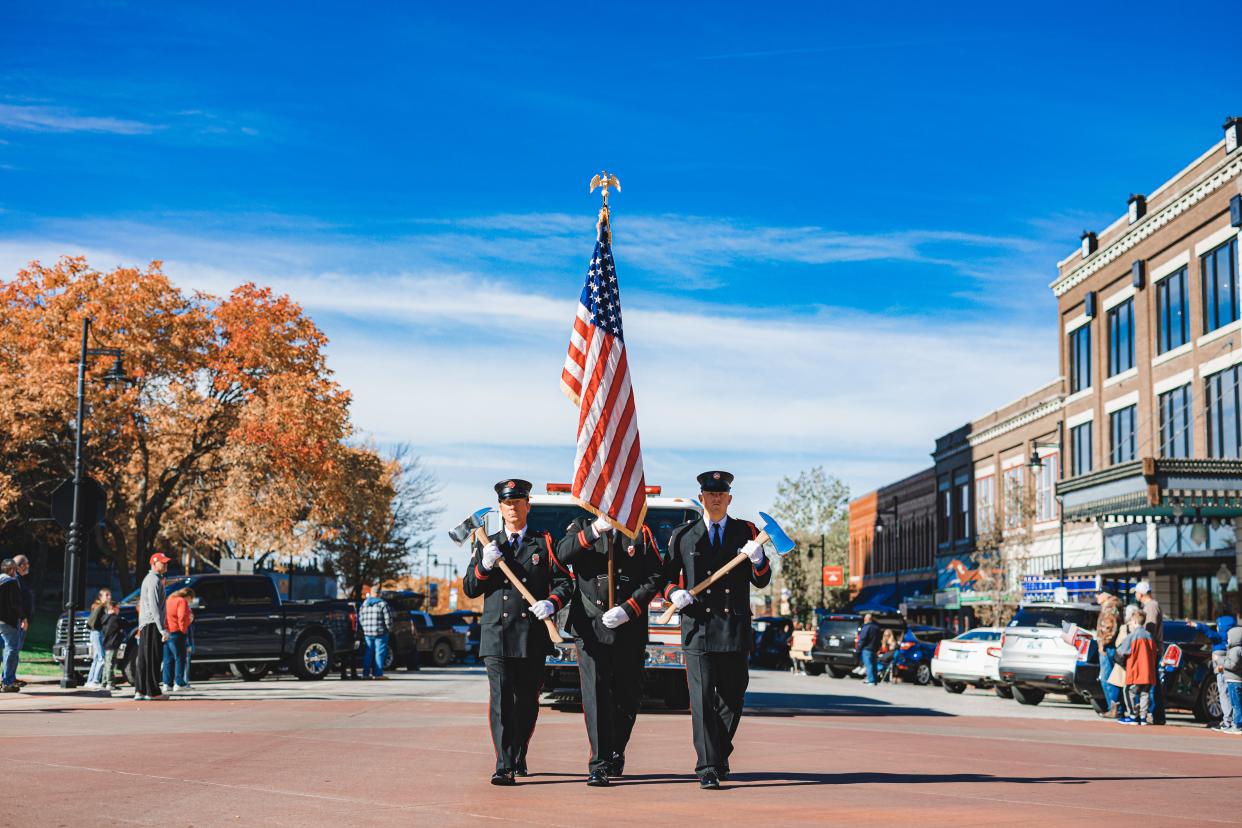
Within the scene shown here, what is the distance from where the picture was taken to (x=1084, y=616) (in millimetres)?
26000

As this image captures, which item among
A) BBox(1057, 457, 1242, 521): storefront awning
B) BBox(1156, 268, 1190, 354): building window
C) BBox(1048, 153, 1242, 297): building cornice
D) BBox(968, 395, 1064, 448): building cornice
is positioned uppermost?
BBox(1048, 153, 1242, 297): building cornice

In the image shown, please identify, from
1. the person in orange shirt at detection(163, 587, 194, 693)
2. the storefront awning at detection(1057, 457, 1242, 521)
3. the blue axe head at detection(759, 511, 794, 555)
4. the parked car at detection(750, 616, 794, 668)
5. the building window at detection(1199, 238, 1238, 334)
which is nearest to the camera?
the blue axe head at detection(759, 511, 794, 555)

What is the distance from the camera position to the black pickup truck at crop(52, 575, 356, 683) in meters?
26.4

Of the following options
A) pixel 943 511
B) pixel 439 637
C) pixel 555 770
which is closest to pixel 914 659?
pixel 439 637

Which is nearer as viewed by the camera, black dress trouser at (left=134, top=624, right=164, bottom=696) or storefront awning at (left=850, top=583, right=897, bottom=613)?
black dress trouser at (left=134, top=624, right=164, bottom=696)

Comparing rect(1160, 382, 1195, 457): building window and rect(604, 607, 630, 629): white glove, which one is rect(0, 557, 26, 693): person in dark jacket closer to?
rect(604, 607, 630, 629): white glove

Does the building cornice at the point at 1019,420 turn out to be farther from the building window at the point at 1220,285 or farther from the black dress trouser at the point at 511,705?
the black dress trouser at the point at 511,705

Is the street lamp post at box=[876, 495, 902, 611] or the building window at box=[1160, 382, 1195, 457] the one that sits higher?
the building window at box=[1160, 382, 1195, 457]

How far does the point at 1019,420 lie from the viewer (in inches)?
2292

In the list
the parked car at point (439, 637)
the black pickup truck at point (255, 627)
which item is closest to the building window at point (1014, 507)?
the parked car at point (439, 637)

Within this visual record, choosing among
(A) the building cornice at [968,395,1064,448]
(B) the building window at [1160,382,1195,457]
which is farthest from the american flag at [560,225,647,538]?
(A) the building cornice at [968,395,1064,448]

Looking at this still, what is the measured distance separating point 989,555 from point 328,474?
27062mm

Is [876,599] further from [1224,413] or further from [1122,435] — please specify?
[1224,413]

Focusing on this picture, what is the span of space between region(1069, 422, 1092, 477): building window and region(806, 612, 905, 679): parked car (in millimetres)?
15455
